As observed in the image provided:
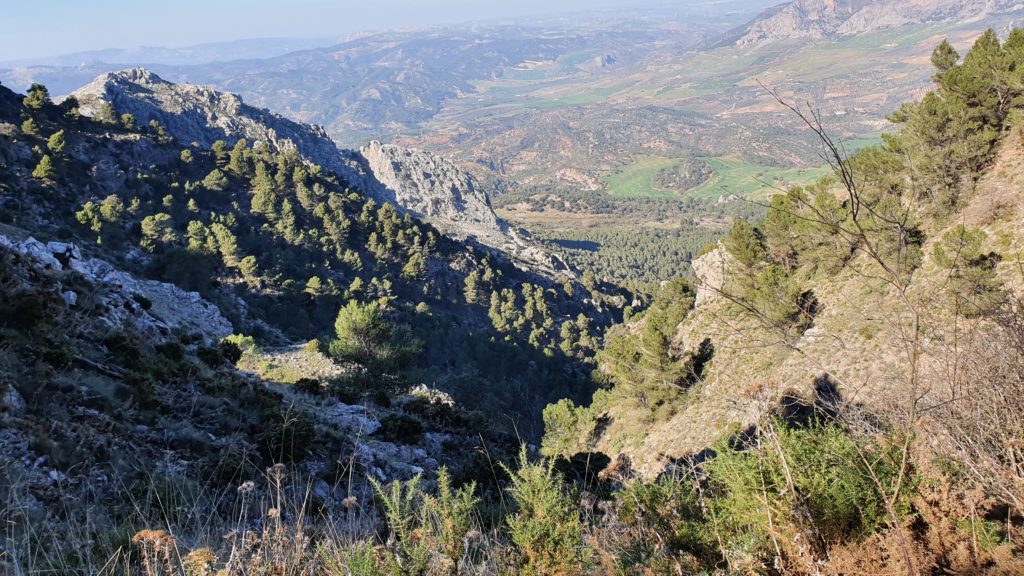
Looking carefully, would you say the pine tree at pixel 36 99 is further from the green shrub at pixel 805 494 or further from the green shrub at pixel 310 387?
the green shrub at pixel 805 494

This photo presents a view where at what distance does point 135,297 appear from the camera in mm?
15352

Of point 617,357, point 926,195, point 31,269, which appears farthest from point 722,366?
point 31,269

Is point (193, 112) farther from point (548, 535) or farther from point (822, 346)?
point (548, 535)

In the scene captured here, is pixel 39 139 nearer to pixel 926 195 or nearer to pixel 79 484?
pixel 79 484

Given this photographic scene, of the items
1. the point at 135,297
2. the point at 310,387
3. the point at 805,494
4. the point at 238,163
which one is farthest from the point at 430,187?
the point at 805,494

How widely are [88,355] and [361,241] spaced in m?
38.5

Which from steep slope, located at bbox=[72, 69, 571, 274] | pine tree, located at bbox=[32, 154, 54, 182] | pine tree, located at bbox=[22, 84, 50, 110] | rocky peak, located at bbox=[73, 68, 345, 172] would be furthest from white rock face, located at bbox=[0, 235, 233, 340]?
rocky peak, located at bbox=[73, 68, 345, 172]

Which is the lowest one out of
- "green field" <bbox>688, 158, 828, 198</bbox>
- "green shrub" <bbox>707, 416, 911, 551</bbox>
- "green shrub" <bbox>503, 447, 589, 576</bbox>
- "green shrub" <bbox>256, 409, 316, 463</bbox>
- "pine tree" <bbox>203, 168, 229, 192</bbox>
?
"green field" <bbox>688, 158, 828, 198</bbox>

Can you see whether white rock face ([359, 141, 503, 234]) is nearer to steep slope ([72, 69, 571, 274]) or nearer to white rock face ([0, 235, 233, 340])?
steep slope ([72, 69, 571, 274])

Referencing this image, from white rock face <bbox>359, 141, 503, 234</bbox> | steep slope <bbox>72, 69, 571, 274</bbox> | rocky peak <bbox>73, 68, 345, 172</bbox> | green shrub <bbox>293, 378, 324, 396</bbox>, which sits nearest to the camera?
green shrub <bbox>293, 378, 324, 396</bbox>

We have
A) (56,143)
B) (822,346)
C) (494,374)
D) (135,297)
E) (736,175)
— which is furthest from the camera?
(736,175)

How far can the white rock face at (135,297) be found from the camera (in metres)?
12.3

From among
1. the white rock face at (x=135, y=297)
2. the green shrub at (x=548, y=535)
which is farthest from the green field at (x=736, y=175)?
the green shrub at (x=548, y=535)

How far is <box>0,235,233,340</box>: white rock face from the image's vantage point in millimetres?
12281
